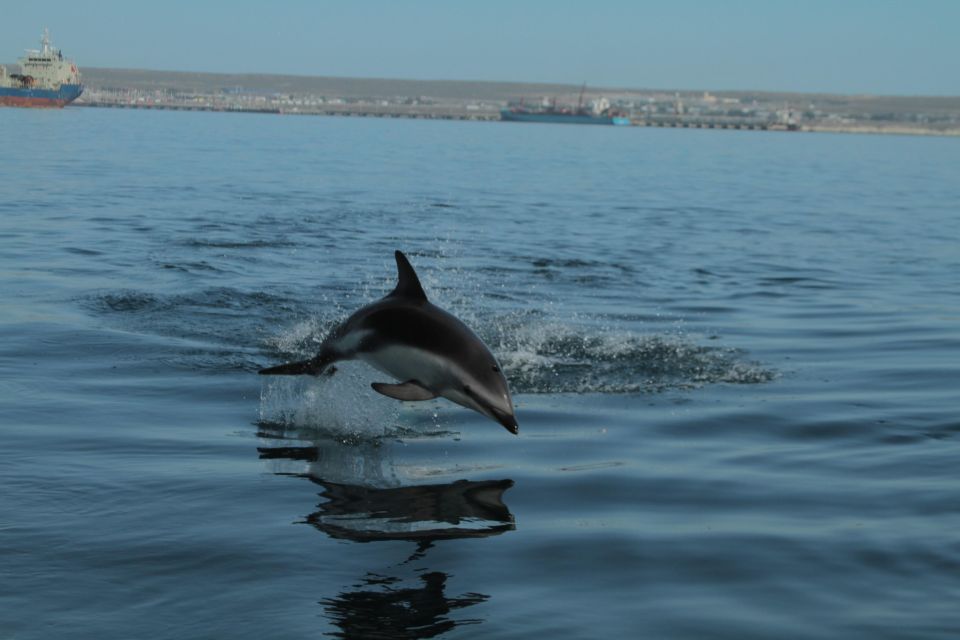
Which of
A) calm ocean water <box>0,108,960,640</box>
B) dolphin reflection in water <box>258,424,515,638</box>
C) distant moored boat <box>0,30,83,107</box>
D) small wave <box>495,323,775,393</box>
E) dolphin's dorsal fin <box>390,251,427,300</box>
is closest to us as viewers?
dolphin reflection in water <box>258,424,515,638</box>

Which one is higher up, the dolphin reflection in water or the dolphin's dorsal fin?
the dolphin's dorsal fin

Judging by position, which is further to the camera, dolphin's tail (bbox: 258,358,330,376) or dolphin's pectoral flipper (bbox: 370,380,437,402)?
dolphin's tail (bbox: 258,358,330,376)

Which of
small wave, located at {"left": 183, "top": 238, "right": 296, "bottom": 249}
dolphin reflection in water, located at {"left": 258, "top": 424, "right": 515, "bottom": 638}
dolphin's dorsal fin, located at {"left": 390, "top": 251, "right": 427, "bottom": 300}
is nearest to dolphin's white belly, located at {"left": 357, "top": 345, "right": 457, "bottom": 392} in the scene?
dolphin's dorsal fin, located at {"left": 390, "top": 251, "right": 427, "bottom": 300}

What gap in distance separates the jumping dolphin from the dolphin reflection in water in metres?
0.54

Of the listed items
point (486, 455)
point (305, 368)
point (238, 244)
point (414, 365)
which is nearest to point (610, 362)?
point (486, 455)

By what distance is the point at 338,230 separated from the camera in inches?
1035

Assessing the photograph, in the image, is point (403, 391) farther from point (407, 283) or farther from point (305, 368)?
point (305, 368)

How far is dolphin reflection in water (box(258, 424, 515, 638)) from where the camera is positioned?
5.40 m

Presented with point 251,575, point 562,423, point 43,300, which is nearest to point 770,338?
point 562,423

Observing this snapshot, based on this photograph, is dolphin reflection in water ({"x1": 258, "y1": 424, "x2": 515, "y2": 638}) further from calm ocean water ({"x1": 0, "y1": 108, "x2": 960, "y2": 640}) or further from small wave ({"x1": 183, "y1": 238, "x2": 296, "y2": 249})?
small wave ({"x1": 183, "y1": 238, "x2": 296, "y2": 249})

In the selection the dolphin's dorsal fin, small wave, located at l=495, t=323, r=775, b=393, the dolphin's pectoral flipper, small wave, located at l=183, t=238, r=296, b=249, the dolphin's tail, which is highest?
the dolphin's dorsal fin

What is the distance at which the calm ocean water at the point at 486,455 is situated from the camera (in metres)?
5.65

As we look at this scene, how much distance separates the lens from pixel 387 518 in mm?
6961

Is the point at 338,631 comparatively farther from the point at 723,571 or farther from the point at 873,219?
the point at 873,219
